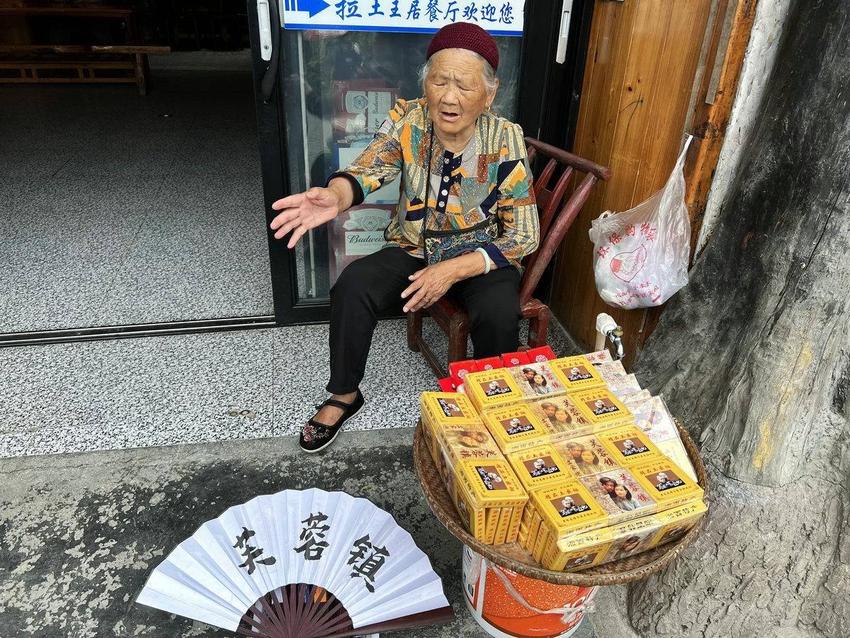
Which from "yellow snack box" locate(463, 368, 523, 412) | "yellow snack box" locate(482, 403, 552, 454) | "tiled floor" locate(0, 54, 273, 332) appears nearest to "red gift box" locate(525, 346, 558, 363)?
"yellow snack box" locate(463, 368, 523, 412)

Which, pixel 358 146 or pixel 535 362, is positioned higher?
pixel 358 146

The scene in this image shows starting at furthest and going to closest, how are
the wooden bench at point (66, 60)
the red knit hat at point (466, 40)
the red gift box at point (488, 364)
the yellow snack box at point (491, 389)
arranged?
the wooden bench at point (66, 60) → the red knit hat at point (466, 40) → the red gift box at point (488, 364) → the yellow snack box at point (491, 389)

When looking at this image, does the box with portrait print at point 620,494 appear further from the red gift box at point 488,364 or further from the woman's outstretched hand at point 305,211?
the woman's outstretched hand at point 305,211

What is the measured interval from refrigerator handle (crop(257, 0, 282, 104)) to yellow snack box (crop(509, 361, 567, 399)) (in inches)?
68.6

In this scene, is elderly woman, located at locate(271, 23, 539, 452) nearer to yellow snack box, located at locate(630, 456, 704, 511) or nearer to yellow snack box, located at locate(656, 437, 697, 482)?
yellow snack box, located at locate(656, 437, 697, 482)

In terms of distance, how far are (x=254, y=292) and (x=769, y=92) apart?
2.66m

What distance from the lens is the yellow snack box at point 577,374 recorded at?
170 centimetres

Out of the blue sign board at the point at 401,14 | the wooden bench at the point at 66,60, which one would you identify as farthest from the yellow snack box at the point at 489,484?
the wooden bench at the point at 66,60

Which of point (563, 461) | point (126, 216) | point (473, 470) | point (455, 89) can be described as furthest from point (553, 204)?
point (126, 216)

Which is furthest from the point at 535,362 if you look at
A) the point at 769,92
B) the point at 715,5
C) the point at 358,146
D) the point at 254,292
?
the point at 254,292

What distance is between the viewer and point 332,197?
2229mm

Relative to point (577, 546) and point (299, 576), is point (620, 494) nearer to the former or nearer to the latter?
point (577, 546)

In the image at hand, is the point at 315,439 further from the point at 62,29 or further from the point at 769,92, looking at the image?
the point at 62,29

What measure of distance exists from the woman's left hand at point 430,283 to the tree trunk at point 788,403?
0.94m
